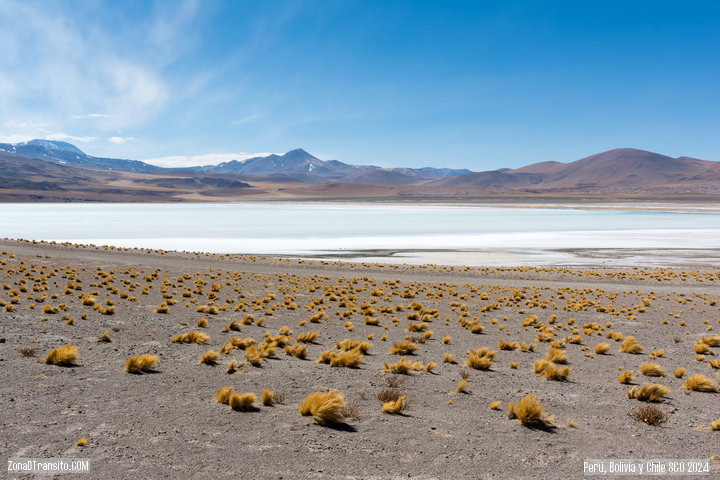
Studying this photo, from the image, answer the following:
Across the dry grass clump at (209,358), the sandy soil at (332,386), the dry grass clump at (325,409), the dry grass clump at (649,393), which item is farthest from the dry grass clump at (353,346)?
the dry grass clump at (649,393)

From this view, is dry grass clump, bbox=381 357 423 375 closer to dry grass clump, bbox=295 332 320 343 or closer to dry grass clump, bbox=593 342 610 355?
dry grass clump, bbox=295 332 320 343

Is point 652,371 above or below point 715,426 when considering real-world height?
below

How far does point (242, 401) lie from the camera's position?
6.69 m

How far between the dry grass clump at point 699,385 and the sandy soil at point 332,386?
31 cm

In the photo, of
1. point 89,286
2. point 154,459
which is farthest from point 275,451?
point 89,286

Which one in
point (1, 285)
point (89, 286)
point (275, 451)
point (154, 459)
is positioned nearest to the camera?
point (154, 459)

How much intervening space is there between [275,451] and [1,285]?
45.6ft

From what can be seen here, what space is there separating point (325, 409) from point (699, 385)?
655 cm

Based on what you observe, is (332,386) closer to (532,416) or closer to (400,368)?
(400,368)

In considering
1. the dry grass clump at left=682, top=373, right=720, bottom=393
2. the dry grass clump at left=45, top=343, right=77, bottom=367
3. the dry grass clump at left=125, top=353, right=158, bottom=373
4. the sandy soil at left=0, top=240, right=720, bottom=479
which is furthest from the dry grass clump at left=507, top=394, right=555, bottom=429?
the dry grass clump at left=45, top=343, right=77, bottom=367

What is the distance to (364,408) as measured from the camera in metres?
7.07

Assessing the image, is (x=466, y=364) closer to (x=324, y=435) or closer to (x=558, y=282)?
(x=324, y=435)

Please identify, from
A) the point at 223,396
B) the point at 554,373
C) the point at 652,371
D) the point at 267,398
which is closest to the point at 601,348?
the point at 652,371

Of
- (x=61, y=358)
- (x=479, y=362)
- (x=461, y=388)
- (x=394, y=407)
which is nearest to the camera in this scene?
(x=394, y=407)
